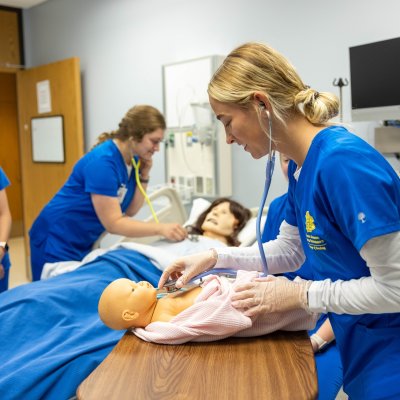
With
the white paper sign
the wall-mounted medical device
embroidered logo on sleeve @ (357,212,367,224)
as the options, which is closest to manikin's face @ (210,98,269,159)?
embroidered logo on sleeve @ (357,212,367,224)

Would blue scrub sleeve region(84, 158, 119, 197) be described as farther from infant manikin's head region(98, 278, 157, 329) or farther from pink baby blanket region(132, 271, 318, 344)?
pink baby blanket region(132, 271, 318, 344)

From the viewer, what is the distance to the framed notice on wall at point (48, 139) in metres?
4.52

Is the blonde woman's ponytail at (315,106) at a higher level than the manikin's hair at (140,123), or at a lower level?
lower

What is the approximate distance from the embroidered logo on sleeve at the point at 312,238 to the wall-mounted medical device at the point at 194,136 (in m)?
2.21

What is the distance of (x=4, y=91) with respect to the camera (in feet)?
21.8

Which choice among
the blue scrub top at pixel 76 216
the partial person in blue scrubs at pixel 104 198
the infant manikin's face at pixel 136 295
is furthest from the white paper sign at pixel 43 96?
the infant manikin's face at pixel 136 295

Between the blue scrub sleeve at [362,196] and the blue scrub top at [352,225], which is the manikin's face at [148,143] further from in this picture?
the blue scrub sleeve at [362,196]

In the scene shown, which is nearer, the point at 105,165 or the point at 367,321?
the point at 367,321

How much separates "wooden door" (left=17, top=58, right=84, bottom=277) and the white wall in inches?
7.1

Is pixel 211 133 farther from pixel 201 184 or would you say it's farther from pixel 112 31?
pixel 112 31

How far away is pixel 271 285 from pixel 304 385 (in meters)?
0.23

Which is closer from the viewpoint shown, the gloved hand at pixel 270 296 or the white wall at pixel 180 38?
the gloved hand at pixel 270 296

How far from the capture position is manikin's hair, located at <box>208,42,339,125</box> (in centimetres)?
108

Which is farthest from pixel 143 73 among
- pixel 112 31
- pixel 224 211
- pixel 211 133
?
pixel 224 211
